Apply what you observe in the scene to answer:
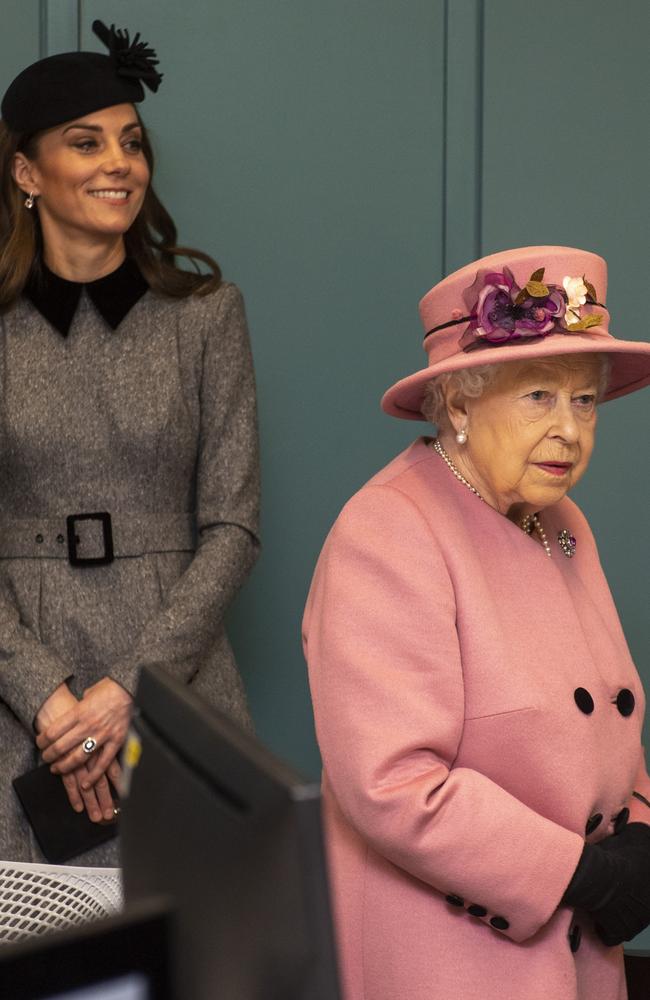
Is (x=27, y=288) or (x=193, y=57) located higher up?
(x=193, y=57)

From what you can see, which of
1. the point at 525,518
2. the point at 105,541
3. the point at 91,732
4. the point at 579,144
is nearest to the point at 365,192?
the point at 579,144

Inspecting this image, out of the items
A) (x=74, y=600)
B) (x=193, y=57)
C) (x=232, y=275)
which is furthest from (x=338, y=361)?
(x=74, y=600)

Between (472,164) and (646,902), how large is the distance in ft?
5.92

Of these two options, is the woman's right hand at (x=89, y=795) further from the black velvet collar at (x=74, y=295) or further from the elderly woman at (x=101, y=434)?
the black velvet collar at (x=74, y=295)

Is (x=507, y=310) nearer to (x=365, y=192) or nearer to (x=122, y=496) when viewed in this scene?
(x=122, y=496)

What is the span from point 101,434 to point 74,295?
0.26 m

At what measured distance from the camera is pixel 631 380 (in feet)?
6.65

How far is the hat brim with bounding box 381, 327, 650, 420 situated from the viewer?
1.76 m

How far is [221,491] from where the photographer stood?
2.41 m

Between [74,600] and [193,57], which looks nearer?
[74,600]

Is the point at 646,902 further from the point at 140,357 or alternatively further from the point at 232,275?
the point at 232,275

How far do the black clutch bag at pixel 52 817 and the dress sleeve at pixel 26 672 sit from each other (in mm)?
86

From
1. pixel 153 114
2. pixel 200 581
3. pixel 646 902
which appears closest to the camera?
pixel 646 902

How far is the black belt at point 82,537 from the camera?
2350 mm
